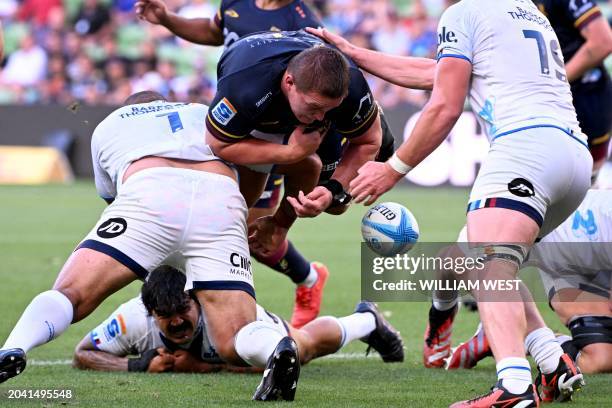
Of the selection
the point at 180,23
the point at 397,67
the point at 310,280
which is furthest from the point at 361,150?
the point at 180,23

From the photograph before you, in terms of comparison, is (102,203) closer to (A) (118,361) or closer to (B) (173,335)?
(A) (118,361)

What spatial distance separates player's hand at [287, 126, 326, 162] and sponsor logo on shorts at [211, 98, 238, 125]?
1.15 feet

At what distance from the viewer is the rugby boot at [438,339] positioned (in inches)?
263

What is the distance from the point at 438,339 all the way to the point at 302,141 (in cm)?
156

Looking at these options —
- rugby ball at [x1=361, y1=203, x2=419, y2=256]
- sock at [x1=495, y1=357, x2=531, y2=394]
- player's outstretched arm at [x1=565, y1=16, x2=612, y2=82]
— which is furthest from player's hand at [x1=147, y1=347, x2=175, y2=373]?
player's outstretched arm at [x1=565, y1=16, x2=612, y2=82]

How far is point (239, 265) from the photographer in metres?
5.83

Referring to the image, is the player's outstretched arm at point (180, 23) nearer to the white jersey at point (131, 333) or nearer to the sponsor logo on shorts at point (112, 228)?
the white jersey at point (131, 333)

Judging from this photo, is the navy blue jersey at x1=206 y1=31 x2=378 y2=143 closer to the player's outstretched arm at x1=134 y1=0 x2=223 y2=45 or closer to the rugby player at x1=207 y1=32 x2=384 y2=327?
the rugby player at x1=207 y1=32 x2=384 y2=327

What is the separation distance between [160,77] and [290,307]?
14528 millimetres

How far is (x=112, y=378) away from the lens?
6.11 metres

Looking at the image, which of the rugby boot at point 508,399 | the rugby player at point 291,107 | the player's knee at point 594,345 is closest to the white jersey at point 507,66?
the rugby player at point 291,107

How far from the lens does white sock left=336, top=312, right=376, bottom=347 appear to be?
681 centimetres

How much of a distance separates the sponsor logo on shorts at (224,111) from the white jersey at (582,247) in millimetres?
2052

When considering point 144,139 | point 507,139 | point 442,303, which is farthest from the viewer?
point 442,303
